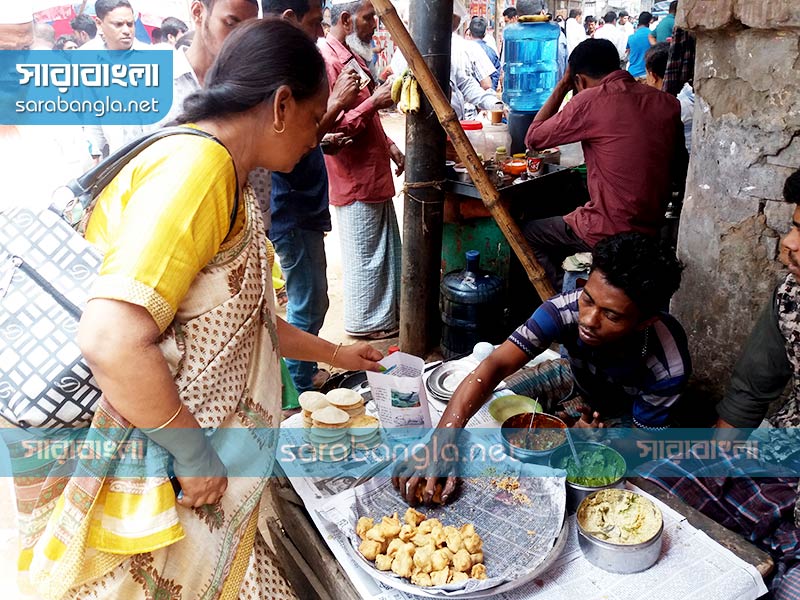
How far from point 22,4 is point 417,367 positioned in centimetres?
323

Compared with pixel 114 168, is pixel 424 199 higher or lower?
lower

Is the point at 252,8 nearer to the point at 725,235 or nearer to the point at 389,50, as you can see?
the point at 725,235

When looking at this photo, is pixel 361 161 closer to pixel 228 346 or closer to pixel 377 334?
pixel 377 334

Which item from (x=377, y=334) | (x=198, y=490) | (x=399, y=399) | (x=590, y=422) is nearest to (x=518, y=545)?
(x=399, y=399)

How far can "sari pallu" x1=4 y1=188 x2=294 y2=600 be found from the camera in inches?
52.9

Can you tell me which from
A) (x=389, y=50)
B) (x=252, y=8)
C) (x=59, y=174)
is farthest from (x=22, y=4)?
(x=389, y=50)

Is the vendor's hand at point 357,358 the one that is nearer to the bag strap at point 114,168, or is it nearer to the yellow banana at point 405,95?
the bag strap at point 114,168

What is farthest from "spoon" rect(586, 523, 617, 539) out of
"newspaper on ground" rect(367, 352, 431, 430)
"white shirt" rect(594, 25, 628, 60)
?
"white shirt" rect(594, 25, 628, 60)

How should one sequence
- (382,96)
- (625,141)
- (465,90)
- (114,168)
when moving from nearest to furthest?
(114,168) → (625,141) → (382,96) → (465,90)

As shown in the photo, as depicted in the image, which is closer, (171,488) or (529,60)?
(171,488)

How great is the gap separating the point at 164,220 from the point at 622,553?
50.3 inches

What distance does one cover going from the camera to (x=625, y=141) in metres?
3.56

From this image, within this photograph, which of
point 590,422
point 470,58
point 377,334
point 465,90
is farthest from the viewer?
point 470,58

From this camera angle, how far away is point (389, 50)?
50.1 feet
